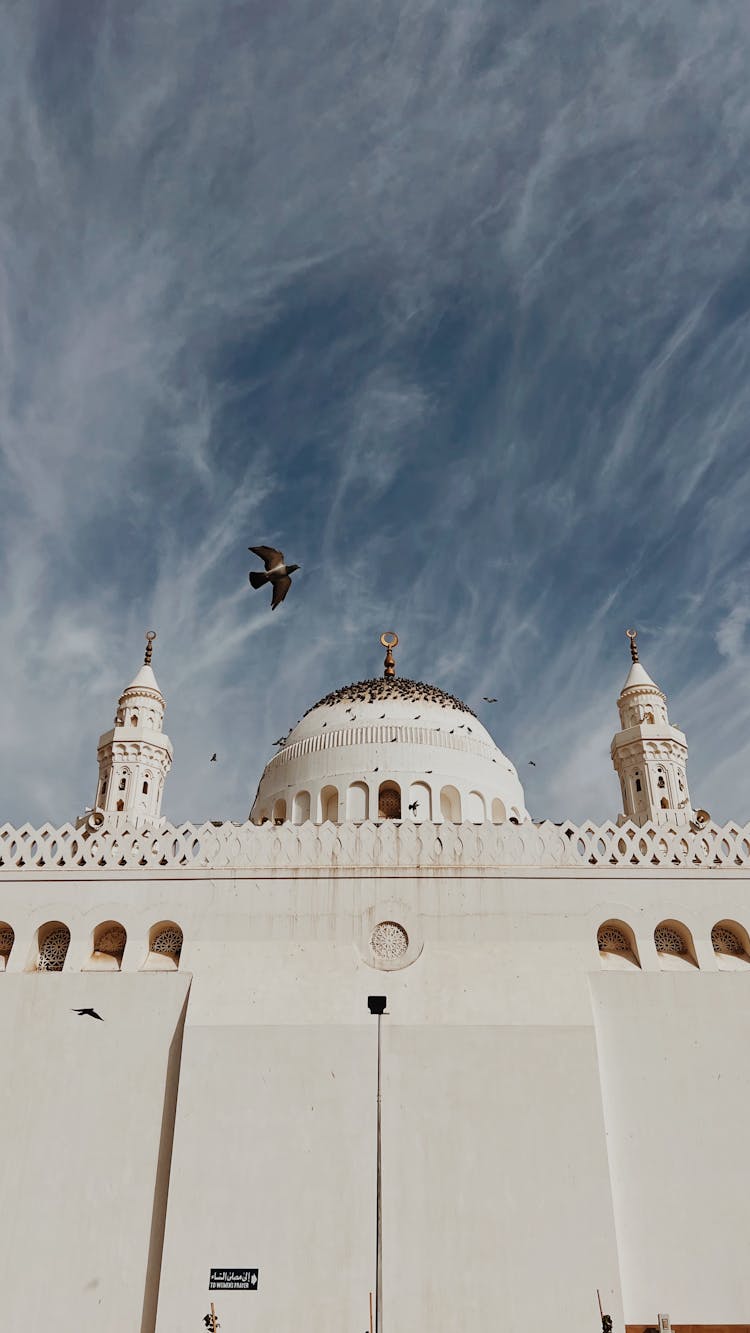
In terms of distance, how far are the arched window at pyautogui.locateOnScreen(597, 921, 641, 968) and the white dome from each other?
6.33 meters

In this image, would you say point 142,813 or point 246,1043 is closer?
point 246,1043

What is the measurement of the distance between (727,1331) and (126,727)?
64.8 feet

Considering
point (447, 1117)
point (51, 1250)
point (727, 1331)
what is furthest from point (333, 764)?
point (727, 1331)

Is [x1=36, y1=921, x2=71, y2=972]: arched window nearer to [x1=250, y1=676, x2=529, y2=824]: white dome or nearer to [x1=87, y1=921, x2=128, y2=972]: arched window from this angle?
[x1=87, y1=921, x2=128, y2=972]: arched window

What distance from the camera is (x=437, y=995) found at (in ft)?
47.2

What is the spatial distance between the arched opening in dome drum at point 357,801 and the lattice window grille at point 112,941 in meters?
6.81

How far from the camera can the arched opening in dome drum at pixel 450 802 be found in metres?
21.9

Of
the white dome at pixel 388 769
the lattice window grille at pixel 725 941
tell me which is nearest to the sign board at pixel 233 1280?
the lattice window grille at pixel 725 941

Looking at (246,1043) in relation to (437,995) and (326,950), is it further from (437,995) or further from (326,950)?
(437,995)

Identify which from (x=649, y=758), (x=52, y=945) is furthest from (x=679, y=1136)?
(x=649, y=758)

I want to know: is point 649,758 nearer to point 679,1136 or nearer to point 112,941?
point 679,1136

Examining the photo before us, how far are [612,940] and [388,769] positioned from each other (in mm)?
7719

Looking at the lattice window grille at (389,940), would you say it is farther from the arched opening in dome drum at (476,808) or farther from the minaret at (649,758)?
the minaret at (649,758)

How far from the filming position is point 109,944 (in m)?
15.8
